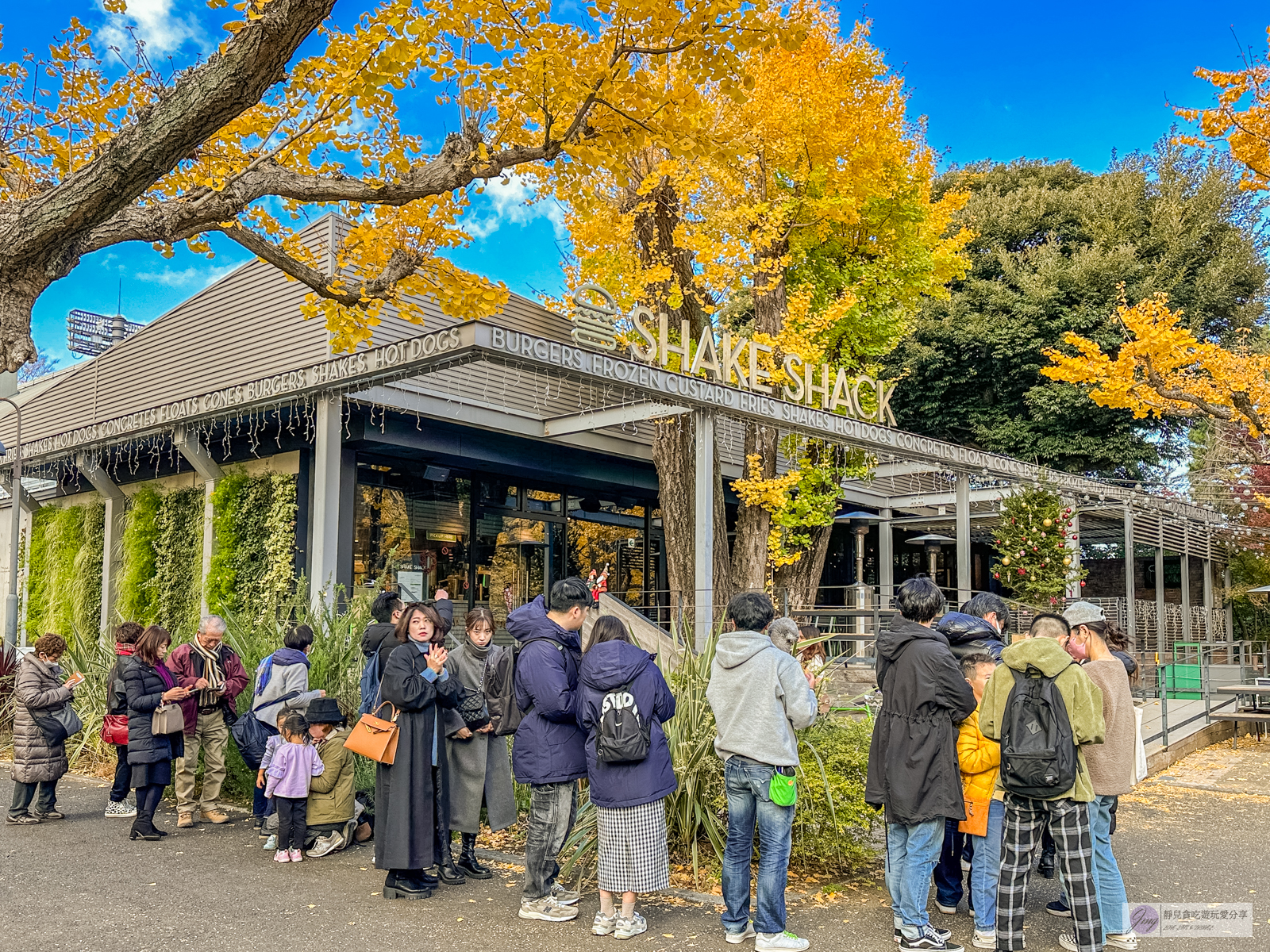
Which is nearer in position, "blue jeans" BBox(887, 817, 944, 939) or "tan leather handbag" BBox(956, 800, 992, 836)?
"blue jeans" BBox(887, 817, 944, 939)

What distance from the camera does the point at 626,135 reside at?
8.12 metres

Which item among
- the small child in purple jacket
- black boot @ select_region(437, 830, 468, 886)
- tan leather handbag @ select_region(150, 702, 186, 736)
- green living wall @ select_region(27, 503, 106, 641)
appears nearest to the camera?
black boot @ select_region(437, 830, 468, 886)

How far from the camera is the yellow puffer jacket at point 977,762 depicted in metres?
5.15

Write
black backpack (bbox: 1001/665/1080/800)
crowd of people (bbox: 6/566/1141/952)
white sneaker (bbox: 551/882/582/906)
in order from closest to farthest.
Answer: black backpack (bbox: 1001/665/1080/800) → crowd of people (bbox: 6/566/1141/952) → white sneaker (bbox: 551/882/582/906)

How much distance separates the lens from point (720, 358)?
1434 cm

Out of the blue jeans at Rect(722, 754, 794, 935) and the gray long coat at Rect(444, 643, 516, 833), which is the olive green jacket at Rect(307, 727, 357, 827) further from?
the blue jeans at Rect(722, 754, 794, 935)

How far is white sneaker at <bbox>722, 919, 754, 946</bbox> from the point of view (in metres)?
5.03

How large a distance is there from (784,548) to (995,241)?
16864 mm

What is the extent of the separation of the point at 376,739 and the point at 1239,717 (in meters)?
10.7

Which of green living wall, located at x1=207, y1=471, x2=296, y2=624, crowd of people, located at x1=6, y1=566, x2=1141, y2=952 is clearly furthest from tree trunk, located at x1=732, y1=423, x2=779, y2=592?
crowd of people, located at x1=6, y1=566, x2=1141, y2=952

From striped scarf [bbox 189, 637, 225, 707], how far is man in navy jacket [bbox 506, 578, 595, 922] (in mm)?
3275

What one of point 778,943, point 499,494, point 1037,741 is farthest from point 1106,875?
point 499,494

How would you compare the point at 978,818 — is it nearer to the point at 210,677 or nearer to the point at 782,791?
the point at 782,791

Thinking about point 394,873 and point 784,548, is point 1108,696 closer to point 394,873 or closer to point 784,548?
point 394,873
